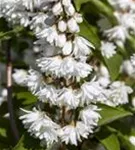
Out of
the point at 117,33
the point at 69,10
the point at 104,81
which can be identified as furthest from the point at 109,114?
the point at 117,33


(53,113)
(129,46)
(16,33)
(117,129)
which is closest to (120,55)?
(129,46)

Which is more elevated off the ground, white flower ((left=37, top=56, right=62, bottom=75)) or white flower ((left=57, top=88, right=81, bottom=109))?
white flower ((left=37, top=56, right=62, bottom=75))

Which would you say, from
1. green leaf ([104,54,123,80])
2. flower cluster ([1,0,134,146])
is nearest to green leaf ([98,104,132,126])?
flower cluster ([1,0,134,146])

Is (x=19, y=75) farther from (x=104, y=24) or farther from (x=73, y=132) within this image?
(x=73, y=132)

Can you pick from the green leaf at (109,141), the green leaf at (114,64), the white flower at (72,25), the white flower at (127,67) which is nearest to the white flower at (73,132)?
the green leaf at (109,141)

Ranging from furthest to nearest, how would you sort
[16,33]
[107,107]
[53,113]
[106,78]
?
[106,78]
[16,33]
[107,107]
[53,113]

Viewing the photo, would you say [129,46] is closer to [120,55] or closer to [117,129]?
[120,55]

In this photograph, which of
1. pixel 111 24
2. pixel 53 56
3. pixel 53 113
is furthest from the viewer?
pixel 111 24

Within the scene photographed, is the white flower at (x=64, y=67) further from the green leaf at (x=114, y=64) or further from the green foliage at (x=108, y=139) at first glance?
the green leaf at (x=114, y=64)

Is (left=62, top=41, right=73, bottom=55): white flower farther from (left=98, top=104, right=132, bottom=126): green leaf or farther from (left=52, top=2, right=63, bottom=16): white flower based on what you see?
(left=98, top=104, right=132, bottom=126): green leaf
